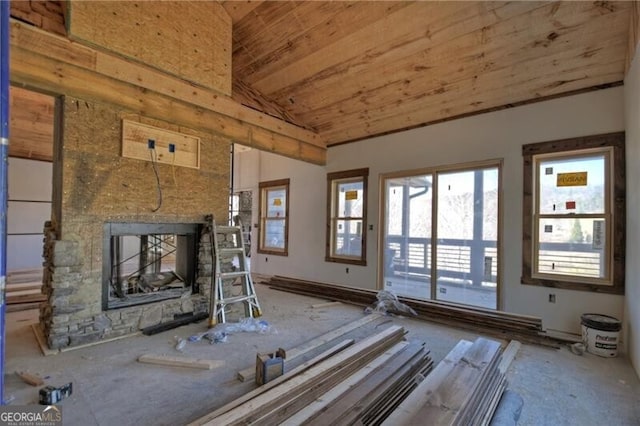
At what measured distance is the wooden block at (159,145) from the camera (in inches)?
143

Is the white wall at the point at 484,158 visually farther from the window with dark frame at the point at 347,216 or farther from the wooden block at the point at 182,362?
the wooden block at the point at 182,362

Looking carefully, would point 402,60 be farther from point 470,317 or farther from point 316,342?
point 316,342

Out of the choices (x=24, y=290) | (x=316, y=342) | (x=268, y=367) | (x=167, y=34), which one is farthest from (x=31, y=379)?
(x=167, y=34)

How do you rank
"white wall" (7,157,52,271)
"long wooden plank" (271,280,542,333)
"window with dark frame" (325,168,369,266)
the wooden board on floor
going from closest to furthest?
the wooden board on floor
"long wooden plank" (271,280,542,333)
"window with dark frame" (325,168,369,266)
"white wall" (7,157,52,271)

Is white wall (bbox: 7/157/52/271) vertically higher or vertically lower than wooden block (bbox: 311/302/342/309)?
higher

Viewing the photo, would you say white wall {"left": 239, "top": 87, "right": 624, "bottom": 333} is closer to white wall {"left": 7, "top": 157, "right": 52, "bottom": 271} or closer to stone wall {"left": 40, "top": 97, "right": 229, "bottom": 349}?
stone wall {"left": 40, "top": 97, "right": 229, "bottom": 349}

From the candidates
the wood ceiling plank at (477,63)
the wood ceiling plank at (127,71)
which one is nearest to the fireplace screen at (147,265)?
the wood ceiling plank at (127,71)

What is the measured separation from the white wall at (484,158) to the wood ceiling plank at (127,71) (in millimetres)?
1996

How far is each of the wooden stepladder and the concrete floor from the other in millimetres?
317

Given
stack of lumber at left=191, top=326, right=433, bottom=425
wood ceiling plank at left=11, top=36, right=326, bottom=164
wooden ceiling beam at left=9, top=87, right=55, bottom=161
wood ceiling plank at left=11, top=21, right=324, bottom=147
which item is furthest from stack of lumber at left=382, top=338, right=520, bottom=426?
wooden ceiling beam at left=9, top=87, right=55, bottom=161

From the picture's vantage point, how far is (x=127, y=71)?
138 inches

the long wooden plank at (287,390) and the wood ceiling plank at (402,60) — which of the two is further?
the wood ceiling plank at (402,60)

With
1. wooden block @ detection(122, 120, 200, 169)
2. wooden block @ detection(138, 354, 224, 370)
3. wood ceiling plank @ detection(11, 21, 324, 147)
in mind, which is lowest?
wooden block @ detection(138, 354, 224, 370)

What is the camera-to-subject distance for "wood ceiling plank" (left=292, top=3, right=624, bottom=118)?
316 cm
